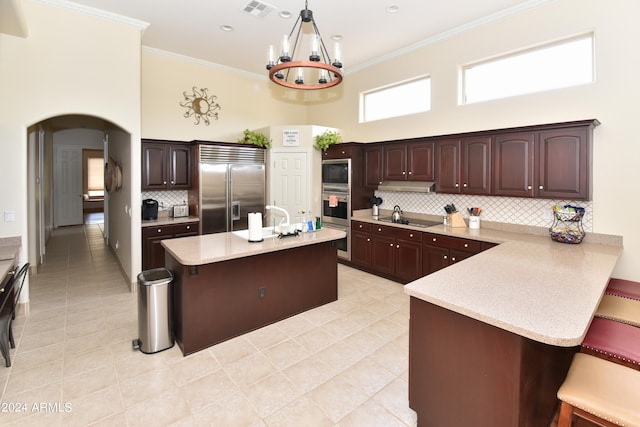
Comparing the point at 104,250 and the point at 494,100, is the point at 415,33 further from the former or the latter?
the point at 104,250

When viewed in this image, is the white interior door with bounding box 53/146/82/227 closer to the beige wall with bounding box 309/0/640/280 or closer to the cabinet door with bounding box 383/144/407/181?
the cabinet door with bounding box 383/144/407/181

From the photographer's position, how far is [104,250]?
7164mm

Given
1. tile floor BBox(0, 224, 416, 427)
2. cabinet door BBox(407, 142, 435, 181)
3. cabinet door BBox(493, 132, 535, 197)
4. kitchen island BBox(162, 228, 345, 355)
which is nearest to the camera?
tile floor BBox(0, 224, 416, 427)

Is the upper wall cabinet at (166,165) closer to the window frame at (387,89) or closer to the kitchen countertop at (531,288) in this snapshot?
the window frame at (387,89)

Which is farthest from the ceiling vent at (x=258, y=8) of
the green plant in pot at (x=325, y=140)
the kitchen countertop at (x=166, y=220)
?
the kitchen countertop at (x=166, y=220)

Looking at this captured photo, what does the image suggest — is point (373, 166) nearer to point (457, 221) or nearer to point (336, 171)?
point (336, 171)

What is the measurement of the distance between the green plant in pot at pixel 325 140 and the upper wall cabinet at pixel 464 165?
6.57 feet

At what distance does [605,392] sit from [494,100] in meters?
3.81

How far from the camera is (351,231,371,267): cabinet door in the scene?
550 centimetres

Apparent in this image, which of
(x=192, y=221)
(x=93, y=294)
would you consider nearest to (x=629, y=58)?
(x=192, y=221)

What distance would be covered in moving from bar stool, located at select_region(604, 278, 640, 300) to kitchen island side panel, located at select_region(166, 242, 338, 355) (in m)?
2.75

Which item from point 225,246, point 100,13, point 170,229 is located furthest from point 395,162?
point 100,13

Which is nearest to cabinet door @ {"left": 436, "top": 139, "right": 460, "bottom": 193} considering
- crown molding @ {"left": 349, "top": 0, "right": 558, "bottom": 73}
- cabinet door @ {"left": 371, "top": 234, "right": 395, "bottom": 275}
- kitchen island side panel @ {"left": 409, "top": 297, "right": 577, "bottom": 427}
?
cabinet door @ {"left": 371, "top": 234, "right": 395, "bottom": 275}

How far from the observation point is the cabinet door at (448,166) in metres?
4.48
